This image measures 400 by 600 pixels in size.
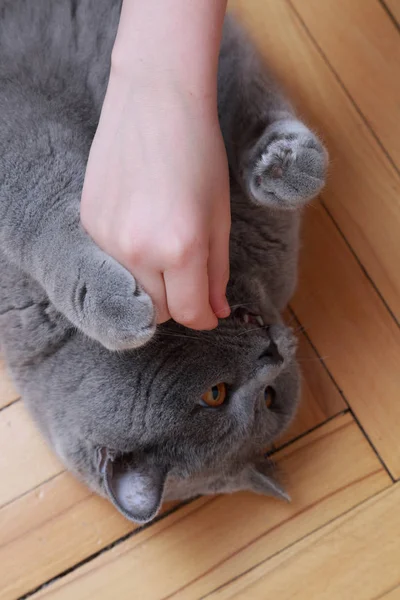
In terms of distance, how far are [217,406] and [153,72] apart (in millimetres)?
526

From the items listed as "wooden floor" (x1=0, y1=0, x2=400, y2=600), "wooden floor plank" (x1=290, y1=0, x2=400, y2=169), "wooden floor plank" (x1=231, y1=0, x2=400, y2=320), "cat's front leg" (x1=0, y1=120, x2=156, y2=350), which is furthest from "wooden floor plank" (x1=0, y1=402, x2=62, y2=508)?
"wooden floor plank" (x1=290, y1=0, x2=400, y2=169)

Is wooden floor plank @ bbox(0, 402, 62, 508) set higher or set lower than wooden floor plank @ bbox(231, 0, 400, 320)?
lower

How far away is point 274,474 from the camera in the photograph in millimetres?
1273

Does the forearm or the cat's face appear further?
the cat's face

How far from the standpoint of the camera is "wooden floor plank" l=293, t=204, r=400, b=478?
1.33m

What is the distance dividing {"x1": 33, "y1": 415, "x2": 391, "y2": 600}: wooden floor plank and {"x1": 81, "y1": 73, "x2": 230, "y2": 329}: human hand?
0.59 meters

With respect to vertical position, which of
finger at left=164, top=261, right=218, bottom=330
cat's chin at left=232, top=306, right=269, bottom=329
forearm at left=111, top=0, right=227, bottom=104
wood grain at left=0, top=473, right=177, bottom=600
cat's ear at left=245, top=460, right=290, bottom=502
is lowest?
wood grain at left=0, top=473, right=177, bottom=600

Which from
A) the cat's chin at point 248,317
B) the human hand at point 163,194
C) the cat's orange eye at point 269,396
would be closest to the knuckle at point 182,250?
the human hand at point 163,194

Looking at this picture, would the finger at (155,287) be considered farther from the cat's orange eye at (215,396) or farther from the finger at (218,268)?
the cat's orange eye at (215,396)

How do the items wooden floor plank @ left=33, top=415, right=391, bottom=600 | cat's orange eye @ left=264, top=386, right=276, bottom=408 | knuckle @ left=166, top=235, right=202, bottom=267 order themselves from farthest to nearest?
wooden floor plank @ left=33, top=415, right=391, bottom=600
cat's orange eye @ left=264, top=386, right=276, bottom=408
knuckle @ left=166, top=235, right=202, bottom=267

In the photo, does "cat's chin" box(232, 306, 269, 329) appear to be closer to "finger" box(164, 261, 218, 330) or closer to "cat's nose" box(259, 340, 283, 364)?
"cat's nose" box(259, 340, 283, 364)

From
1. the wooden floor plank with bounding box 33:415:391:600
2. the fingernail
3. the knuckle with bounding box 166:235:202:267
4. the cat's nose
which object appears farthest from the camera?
the wooden floor plank with bounding box 33:415:391:600

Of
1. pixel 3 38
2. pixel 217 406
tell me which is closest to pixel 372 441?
pixel 217 406

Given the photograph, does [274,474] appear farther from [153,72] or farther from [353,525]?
[153,72]
